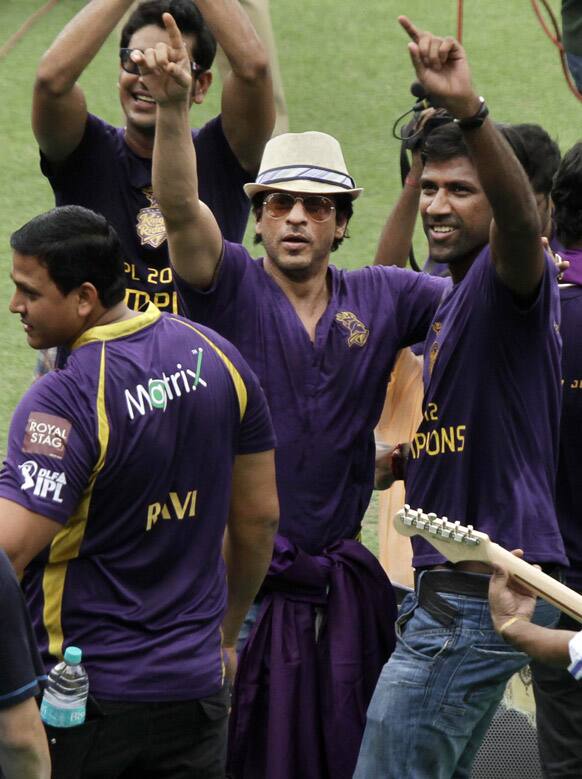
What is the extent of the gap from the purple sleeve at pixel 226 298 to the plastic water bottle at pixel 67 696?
1.08 metres

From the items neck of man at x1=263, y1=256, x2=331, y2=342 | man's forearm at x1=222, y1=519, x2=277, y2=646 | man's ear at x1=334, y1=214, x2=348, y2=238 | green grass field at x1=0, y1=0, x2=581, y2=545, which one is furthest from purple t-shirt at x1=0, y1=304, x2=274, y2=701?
green grass field at x1=0, y1=0, x2=581, y2=545

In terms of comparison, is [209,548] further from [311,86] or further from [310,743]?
[311,86]

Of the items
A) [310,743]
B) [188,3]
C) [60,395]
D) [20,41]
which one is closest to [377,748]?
[310,743]

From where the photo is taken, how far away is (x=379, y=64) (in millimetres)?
11617

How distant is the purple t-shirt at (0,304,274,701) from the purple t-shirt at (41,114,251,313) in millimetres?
1027

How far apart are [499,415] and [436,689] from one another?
0.64 meters

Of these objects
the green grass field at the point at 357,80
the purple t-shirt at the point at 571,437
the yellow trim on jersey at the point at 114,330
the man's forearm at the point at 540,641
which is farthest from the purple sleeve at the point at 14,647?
the green grass field at the point at 357,80

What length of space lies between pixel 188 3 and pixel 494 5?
814 cm

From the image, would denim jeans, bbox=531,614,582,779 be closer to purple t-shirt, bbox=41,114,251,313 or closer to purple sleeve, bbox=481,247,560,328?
purple sleeve, bbox=481,247,560,328

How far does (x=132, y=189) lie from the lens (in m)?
4.63

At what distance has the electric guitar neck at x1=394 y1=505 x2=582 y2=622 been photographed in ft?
10.9

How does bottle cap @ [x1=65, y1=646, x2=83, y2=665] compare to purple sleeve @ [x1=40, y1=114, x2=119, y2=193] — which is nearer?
bottle cap @ [x1=65, y1=646, x2=83, y2=665]

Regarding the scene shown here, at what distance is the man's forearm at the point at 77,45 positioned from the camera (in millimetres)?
4484

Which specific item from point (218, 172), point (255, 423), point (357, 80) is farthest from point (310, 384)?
point (357, 80)
